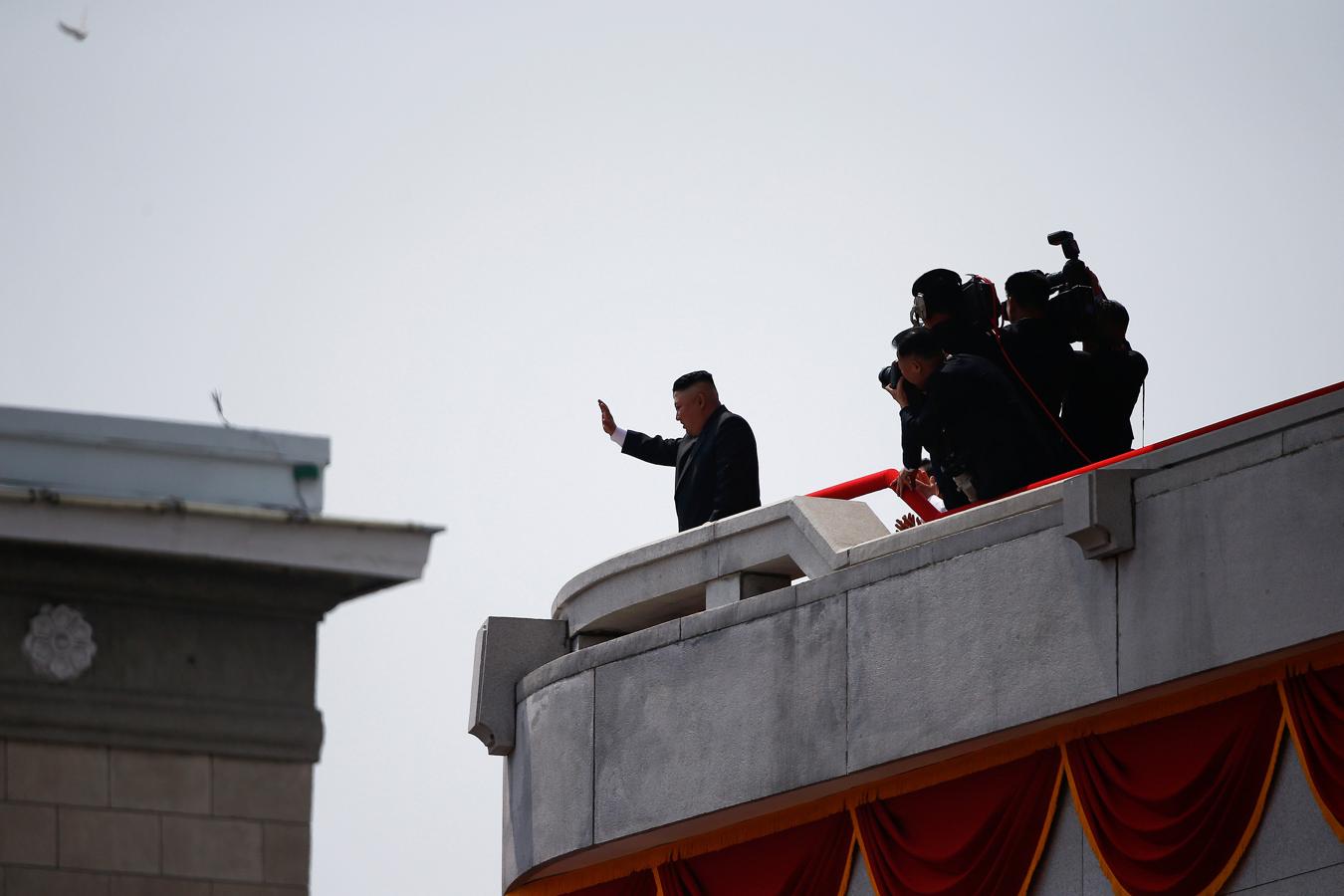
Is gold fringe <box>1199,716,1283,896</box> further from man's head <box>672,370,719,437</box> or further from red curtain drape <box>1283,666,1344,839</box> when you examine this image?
man's head <box>672,370,719,437</box>

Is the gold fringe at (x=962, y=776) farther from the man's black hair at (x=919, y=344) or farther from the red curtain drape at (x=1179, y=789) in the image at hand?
the man's black hair at (x=919, y=344)

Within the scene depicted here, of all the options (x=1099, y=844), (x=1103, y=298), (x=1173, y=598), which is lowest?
(x=1099, y=844)

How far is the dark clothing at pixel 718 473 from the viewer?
1730 centimetres

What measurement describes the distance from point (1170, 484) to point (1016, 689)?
1.34 meters

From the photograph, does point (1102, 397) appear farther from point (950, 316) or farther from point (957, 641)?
point (957, 641)

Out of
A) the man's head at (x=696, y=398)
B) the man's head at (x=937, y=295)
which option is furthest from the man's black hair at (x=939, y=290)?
the man's head at (x=696, y=398)

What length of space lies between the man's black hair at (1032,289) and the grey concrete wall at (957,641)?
5.48ft

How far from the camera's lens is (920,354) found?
50.6 feet

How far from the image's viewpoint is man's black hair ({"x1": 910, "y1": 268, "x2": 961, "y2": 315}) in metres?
15.8

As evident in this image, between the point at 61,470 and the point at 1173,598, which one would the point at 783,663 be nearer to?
the point at 1173,598

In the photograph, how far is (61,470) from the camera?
71.1 ft

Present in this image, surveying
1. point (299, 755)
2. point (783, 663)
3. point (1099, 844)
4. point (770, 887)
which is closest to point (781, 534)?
point (783, 663)

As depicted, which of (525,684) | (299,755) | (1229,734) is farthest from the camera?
(299,755)

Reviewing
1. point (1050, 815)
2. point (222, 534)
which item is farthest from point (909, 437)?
point (222, 534)
